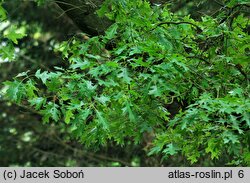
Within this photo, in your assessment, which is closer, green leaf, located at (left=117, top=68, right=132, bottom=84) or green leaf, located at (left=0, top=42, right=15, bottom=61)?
green leaf, located at (left=117, top=68, right=132, bottom=84)

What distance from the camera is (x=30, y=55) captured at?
922 cm

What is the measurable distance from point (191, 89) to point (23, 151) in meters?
6.32

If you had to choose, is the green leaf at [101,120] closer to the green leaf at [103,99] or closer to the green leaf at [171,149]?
the green leaf at [103,99]

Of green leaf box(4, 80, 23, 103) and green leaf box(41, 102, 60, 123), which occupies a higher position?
green leaf box(4, 80, 23, 103)

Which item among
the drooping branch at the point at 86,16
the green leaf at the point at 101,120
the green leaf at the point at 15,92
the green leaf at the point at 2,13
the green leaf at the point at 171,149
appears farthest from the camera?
the drooping branch at the point at 86,16

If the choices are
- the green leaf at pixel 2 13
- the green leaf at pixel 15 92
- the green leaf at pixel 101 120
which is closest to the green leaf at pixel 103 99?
the green leaf at pixel 101 120

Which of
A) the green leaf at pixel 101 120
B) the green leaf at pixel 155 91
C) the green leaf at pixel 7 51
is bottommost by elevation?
the green leaf at pixel 101 120

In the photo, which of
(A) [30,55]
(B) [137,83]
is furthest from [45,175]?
(A) [30,55]

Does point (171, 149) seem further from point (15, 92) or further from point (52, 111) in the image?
point (15, 92)

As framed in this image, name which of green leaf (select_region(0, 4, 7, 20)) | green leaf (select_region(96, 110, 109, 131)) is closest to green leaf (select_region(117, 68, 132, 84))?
green leaf (select_region(96, 110, 109, 131))

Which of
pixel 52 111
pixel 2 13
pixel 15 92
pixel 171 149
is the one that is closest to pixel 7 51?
pixel 2 13

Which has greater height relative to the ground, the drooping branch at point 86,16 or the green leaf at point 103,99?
the drooping branch at point 86,16

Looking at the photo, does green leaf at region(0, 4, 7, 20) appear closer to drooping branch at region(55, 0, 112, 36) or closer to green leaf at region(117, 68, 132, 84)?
green leaf at region(117, 68, 132, 84)

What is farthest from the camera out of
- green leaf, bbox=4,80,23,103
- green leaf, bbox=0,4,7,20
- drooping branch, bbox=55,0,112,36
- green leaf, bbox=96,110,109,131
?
drooping branch, bbox=55,0,112,36
